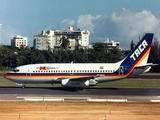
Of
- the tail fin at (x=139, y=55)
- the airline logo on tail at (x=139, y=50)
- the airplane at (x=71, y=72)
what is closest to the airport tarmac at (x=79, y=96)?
the airplane at (x=71, y=72)

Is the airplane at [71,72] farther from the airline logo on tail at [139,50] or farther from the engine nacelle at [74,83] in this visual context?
the airline logo on tail at [139,50]

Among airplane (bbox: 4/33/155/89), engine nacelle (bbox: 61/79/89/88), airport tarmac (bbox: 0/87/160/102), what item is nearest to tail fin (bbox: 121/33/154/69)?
airplane (bbox: 4/33/155/89)

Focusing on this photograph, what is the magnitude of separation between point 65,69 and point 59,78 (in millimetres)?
1215

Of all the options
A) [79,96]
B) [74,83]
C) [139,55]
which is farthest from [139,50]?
[79,96]

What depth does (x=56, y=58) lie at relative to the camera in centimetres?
9062

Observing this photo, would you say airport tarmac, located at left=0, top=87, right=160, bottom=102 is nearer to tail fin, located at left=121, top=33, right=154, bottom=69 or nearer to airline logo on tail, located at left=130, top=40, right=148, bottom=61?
tail fin, located at left=121, top=33, right=154, bottom=69

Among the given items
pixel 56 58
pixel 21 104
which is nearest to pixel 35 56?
pixel 56 58

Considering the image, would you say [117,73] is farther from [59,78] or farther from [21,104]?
[21,104]

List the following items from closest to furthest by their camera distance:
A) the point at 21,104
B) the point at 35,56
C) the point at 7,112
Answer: the point at 7,112
the point at 21,104
the point at 35,56

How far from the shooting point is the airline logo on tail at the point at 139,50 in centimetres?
4481

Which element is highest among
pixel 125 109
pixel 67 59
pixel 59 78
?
pixel 67 59

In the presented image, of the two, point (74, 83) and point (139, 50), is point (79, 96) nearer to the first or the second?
point (74, 83)

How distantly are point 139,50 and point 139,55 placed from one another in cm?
71

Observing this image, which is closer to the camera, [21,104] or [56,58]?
[21,104]
